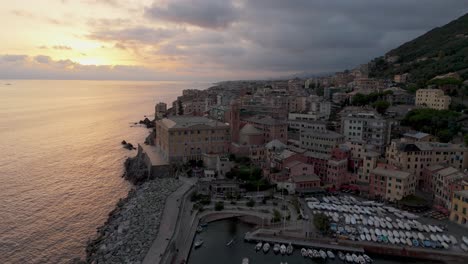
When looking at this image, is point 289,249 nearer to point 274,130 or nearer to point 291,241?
point 291,241

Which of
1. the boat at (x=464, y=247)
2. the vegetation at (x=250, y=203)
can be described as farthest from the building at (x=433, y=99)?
the vegetation at (x=250, y=203)

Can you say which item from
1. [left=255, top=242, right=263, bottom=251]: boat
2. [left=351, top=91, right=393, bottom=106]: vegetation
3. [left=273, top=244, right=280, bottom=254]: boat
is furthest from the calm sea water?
[left=351, top=91, right=393, bottom=106]: vegetation

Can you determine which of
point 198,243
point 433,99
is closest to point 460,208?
point 198,243

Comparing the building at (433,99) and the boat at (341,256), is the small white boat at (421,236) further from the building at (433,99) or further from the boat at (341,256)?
the building at (433,99)

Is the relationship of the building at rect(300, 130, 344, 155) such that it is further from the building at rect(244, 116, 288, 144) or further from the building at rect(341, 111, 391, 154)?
the building at rect(341, 111, 391, 154)

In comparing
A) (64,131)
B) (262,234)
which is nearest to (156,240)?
(262,234)

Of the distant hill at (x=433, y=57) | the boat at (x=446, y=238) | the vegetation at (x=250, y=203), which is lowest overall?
the boat at (x=446, y=238)

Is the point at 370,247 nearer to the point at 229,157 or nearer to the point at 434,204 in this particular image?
the point at 434,204
